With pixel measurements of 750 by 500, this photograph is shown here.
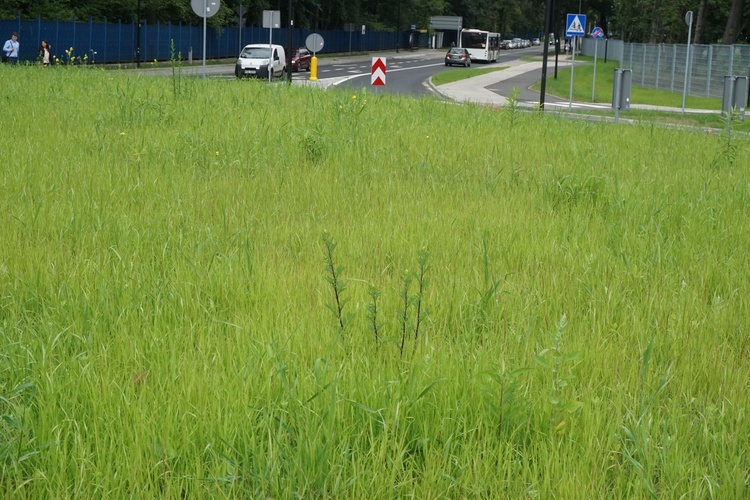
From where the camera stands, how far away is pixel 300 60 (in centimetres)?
5584

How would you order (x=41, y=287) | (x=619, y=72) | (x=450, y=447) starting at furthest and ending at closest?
1. (x=619, y=72)
2. (x=41, y=287)
3. (x=450, y=447)

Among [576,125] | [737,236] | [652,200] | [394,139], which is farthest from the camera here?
[576,125]

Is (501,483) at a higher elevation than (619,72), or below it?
below

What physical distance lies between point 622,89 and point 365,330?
13.3m

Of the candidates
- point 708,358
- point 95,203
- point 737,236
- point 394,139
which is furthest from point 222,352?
point 394,139

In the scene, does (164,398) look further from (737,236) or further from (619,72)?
(619,72)

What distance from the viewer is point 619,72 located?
16.0 meters

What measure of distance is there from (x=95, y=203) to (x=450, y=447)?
4032 millimetres

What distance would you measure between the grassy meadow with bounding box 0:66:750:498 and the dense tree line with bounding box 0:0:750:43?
28452 mm

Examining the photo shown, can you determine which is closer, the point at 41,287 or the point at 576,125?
the point at 41,287

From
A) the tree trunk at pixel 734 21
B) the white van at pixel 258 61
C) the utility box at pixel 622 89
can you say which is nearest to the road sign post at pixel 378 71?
the utility box at pixel 622 89

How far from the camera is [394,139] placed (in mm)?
10781

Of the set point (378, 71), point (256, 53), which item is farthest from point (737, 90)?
point (256, 53)

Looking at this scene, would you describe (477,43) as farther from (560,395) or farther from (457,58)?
(560,395)
